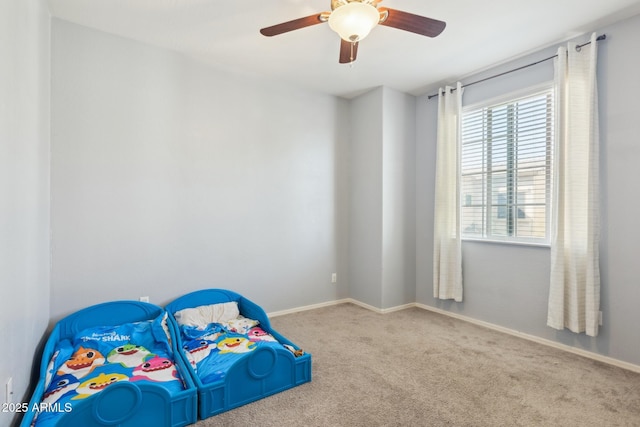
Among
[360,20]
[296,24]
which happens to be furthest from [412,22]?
[296,24]

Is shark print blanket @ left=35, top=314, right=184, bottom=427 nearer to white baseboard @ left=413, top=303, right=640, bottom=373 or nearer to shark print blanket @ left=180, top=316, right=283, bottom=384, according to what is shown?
shark print blanket @ left=180, top=316, right=283, bottom=384

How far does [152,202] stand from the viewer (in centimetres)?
293

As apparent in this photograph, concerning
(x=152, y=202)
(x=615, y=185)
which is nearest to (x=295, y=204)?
(x=152, y=202)

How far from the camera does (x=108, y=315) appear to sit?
259 centimetres

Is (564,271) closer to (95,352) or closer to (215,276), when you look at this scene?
(215,276)

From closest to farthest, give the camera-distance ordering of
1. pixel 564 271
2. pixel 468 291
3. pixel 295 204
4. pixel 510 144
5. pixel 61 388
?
pixel 61 388 → pixel 564 271 → pixel 510 144 → pixel 468 291 → pixel 295 204

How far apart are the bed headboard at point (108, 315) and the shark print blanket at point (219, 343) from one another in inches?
13.5

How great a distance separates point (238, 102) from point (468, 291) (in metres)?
3.15

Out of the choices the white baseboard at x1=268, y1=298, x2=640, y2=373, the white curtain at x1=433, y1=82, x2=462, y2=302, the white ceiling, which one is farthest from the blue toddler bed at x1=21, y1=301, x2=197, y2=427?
the white curtain at x1=433, y1=82, x2=462, y2=302

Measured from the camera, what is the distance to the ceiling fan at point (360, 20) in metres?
1.69

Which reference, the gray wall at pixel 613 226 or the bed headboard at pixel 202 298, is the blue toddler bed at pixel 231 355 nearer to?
the bed headboard at pixel 202 298

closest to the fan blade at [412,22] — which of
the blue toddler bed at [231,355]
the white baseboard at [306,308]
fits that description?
the blue toddler bed at [231,355]

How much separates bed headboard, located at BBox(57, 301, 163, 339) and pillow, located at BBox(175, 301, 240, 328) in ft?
0.66

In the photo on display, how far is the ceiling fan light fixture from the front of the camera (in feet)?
5.48
